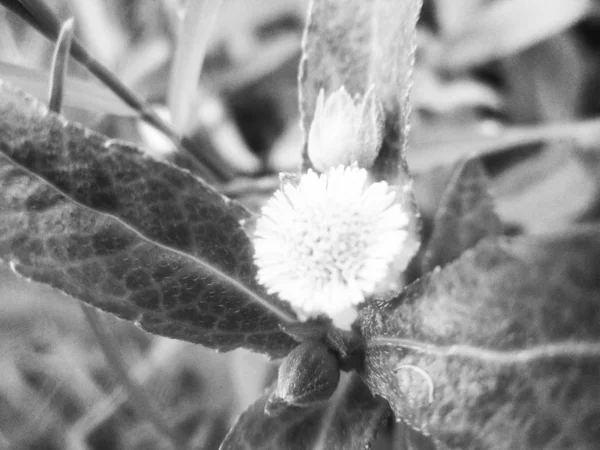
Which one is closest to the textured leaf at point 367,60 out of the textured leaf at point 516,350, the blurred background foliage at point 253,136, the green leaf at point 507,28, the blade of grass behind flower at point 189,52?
the textured leaf at point 516,350

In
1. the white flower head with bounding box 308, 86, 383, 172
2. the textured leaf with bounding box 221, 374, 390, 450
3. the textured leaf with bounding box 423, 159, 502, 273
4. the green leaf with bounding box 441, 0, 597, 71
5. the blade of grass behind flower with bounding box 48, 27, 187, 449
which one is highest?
the green leaf with bounding box 441, 0, 597, 71

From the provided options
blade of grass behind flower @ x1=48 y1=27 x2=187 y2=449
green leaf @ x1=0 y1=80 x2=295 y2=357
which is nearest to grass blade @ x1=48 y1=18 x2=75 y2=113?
blade of grass behind flower @ x1=48 y1=27 x2=187 y2=449

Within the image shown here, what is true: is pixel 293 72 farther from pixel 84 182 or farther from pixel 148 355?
pixel 84 182

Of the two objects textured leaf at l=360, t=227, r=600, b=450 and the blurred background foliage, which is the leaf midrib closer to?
textured leaf at l=360, t=227, r=600, b=450

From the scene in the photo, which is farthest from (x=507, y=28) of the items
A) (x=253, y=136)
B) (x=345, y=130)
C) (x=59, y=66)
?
(x=59, y=66)

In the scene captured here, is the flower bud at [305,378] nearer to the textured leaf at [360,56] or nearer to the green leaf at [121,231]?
the green leaf at [121,231]
